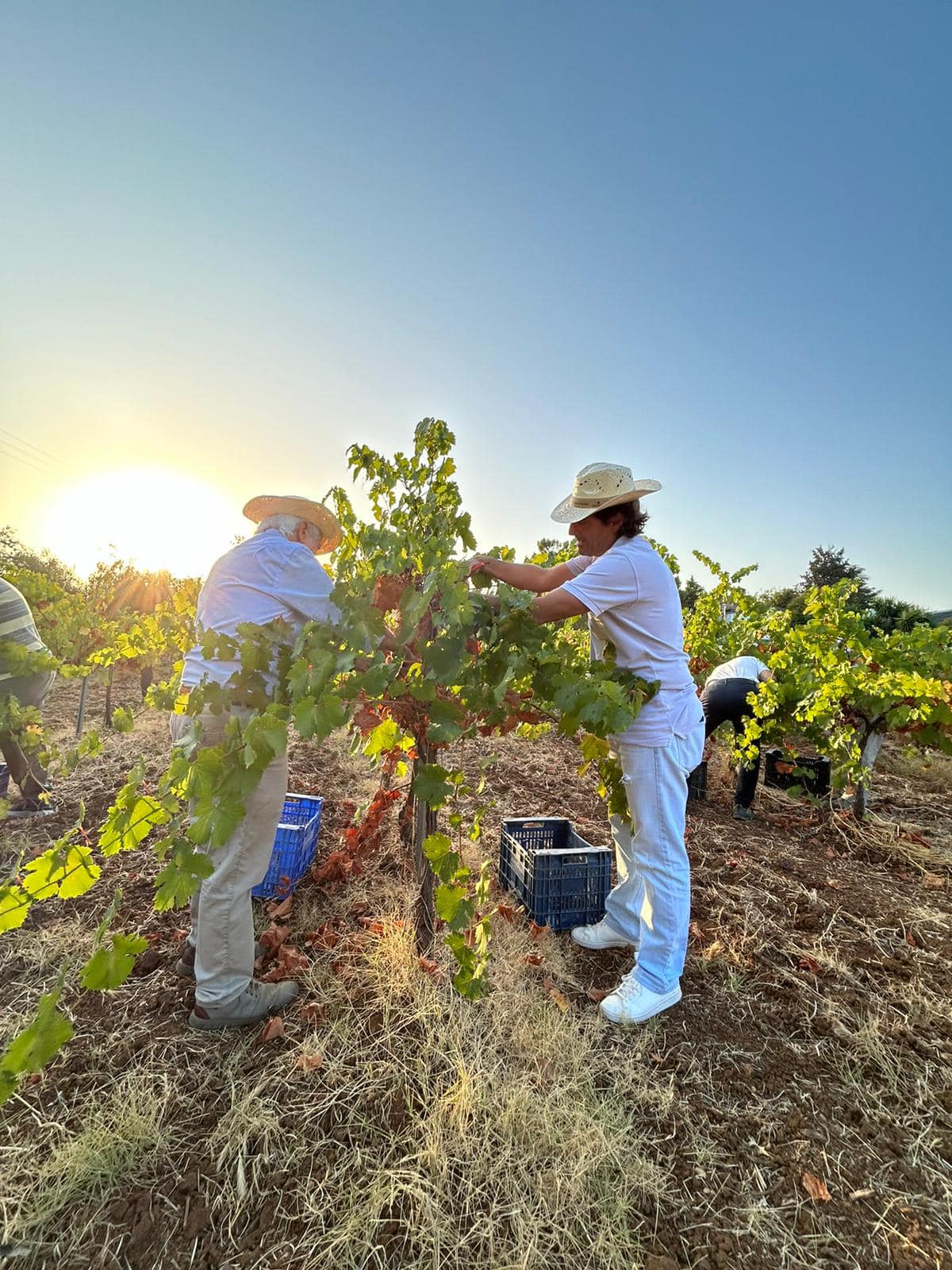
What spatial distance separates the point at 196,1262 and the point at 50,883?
1.03m

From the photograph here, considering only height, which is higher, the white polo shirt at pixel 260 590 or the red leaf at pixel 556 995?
the white polo shirt at pixel 260 590

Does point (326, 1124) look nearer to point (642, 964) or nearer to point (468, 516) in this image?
point (642, 964)

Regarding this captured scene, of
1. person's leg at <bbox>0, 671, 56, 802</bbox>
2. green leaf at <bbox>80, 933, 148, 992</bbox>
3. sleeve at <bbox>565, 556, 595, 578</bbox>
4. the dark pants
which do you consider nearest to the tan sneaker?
green leaf at <bbox>80, 933, 148, 992</bbox>

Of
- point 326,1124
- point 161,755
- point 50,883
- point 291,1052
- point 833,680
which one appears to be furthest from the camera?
point 161,755

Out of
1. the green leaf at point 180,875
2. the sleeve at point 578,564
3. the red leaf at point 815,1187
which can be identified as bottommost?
the red leaf at point 815,1187

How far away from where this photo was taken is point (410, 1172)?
1.62 meters

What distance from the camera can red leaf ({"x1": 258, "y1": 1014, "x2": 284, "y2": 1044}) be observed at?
2.13 metres

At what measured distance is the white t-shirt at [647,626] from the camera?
6.89 ft

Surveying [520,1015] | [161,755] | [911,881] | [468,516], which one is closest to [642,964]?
[520,1015]

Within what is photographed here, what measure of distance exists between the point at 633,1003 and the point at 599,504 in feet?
6.69

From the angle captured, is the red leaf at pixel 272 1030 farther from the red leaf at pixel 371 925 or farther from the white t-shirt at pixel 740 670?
the white t-shirt at pixel 740 670

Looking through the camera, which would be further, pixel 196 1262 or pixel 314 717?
pixel 314 717

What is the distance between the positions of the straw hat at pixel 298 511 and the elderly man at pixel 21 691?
2.45 m

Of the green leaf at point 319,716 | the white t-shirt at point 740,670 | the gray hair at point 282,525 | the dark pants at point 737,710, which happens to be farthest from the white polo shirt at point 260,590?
the white t-shirt at point 740,670
